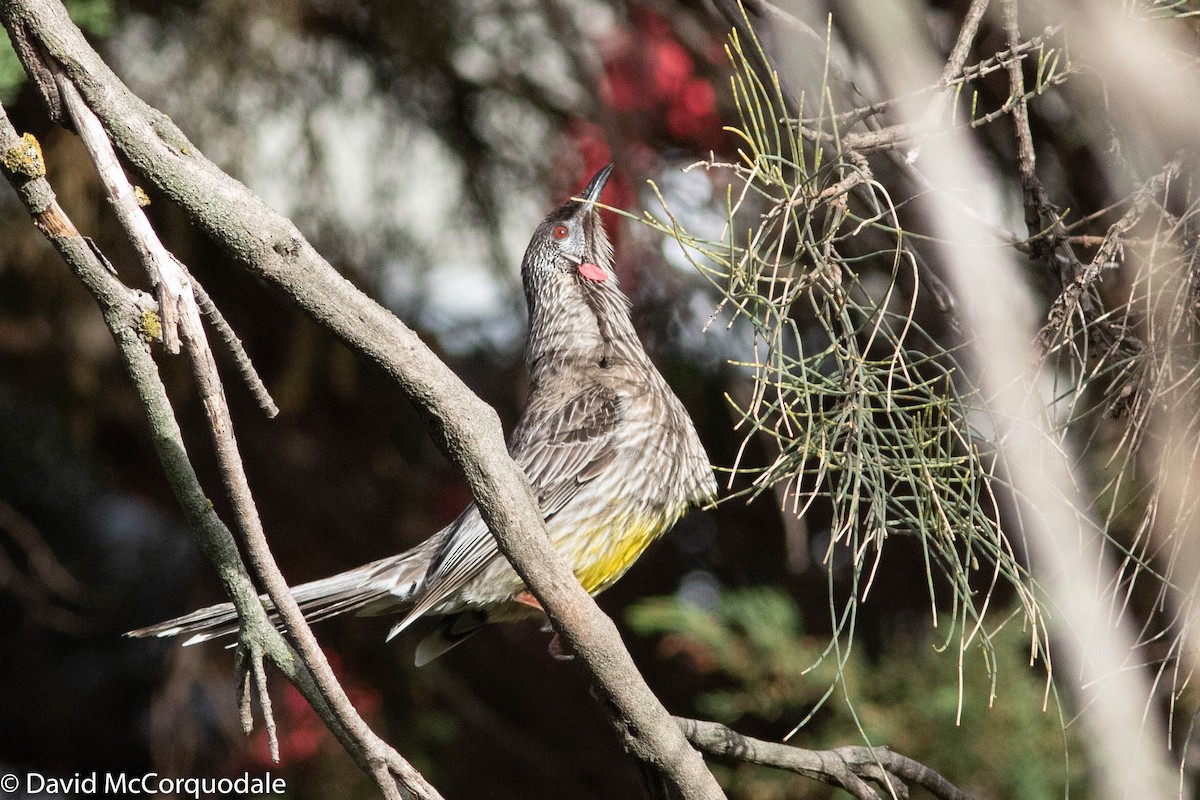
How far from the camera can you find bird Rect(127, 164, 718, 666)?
3371 millimetres

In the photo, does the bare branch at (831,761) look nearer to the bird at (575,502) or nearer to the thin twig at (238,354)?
the bird at (575,502)

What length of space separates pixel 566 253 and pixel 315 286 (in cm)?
260

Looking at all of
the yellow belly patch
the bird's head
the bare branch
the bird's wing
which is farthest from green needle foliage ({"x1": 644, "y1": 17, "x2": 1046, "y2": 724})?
the bird's head

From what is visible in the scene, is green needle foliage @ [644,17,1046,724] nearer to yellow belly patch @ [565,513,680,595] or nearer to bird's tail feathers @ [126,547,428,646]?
yellow belly patch @ [565,513,680,595]

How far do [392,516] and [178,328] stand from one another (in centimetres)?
399

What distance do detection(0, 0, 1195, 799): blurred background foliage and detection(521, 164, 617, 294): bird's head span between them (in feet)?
0.72

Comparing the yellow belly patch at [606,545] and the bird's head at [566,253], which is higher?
the bird's head at [566,253]

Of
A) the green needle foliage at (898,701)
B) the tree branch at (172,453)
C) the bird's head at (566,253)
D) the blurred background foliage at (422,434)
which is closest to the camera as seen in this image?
the tree branch at (172,453)

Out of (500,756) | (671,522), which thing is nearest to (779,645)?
(671,522)

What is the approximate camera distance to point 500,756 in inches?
215

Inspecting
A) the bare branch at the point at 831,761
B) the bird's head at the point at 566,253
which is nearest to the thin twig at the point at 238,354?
the bare branch at the point at 831,761

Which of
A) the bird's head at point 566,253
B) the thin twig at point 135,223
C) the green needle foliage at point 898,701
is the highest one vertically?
the bird's head at point 566,253

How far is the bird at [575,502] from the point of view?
11.1 feet

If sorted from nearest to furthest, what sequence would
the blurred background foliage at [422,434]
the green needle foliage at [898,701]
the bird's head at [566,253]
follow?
1. the green needle foliage at [898,701]
2. the blurred background foliage at [422,434]
3. the bird's head at [566,253]
